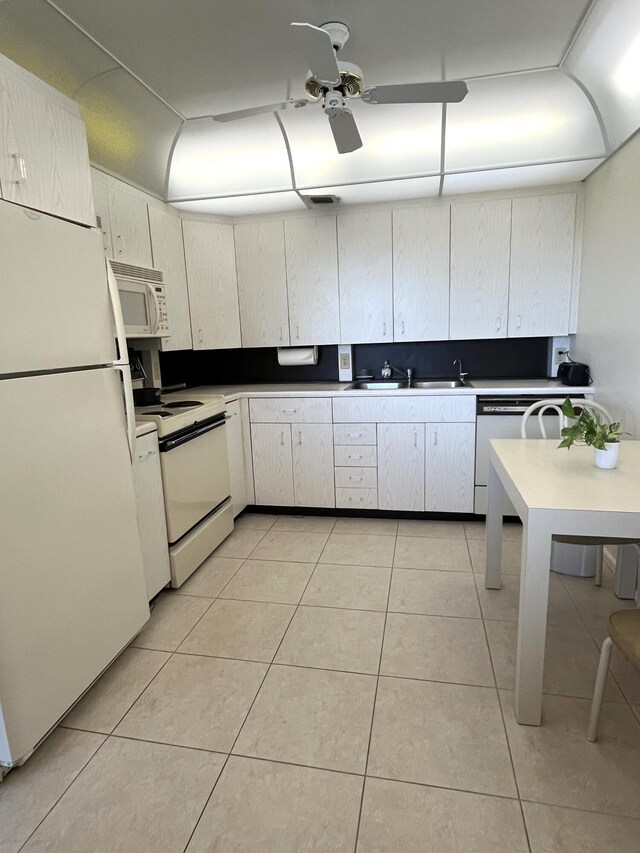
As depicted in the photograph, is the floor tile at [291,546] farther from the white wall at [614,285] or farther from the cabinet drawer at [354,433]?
the white wall at [614,285]

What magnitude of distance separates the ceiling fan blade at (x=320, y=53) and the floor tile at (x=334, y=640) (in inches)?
92.8

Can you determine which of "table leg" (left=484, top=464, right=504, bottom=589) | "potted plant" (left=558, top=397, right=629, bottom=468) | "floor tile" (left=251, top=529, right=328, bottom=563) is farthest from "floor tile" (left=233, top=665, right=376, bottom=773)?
"potted plant" (left=558, top=397, right=629, bottom=468)

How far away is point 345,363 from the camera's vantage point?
155 inches

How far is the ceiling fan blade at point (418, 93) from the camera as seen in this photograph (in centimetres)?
192

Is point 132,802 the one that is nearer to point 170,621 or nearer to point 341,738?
point 341,738

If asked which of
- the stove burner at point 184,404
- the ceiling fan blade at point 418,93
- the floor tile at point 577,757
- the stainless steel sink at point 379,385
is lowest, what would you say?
the floor tile at point 577,757

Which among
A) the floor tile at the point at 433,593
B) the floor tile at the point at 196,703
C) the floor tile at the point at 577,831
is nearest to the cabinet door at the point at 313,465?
the floor tile at the point at 433,593

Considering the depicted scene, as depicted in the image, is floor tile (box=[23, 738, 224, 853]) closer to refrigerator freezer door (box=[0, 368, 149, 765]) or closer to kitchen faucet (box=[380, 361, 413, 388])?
refrigerator freezer door (box=[0, 368, 149, 765])

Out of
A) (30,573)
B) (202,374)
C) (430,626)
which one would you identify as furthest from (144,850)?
(202,374)

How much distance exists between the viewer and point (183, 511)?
2.67 m

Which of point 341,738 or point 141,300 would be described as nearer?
point 341,738

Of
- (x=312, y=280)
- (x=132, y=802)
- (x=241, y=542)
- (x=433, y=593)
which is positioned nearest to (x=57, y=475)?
(x=132, y=802)

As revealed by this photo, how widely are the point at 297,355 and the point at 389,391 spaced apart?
95 cm

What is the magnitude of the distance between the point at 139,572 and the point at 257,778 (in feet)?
3.28
